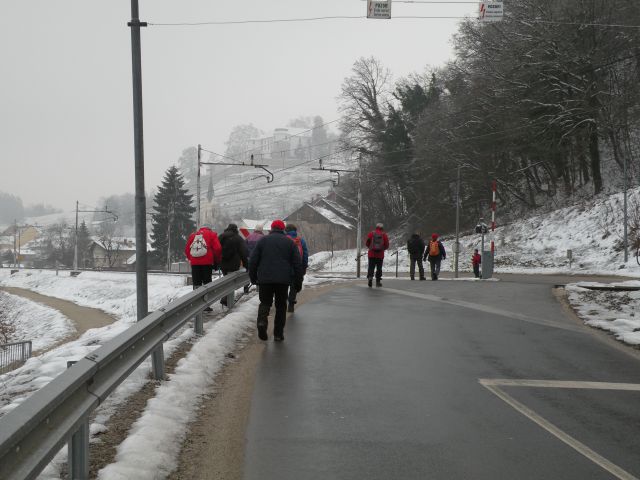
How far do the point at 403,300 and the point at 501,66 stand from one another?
27.1 m

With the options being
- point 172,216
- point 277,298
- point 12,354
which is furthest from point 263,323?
point 172,216

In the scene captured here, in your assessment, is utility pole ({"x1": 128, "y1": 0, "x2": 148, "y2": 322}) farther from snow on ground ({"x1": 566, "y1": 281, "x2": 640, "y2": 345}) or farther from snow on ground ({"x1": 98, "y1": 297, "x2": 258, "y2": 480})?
snow on ground ({"x1": 566, "y1": 281, "x2": 640, "y2": 345})

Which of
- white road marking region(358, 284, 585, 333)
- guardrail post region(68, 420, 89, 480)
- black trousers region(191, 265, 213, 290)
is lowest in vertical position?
white road marking region(358, 284, 585, 333)

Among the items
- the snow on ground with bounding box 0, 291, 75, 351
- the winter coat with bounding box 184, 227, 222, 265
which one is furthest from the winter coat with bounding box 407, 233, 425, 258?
the snow on ground with bounding box 0, 291, 75, 351

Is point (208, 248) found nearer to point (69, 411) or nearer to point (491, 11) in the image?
point (69, 411)

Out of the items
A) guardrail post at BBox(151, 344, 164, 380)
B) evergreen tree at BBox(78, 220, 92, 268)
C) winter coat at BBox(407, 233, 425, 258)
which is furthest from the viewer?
evergreen tree at BBox(78, 220, 92, 268)

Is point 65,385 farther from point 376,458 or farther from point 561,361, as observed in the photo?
point 561,361

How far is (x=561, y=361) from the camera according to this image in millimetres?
8242

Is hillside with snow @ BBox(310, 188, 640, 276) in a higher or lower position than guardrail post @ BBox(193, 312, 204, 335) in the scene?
higher

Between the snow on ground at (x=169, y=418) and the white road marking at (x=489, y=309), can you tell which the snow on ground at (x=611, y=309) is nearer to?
the white road marking at (x=489, y=309)

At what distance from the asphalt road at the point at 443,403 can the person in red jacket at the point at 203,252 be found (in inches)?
73.7

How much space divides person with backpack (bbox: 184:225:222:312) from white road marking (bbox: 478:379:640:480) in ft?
20.1

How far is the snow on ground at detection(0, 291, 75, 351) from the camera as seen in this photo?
32625 millimetres

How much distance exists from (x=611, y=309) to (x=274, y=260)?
24.5 ft
